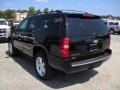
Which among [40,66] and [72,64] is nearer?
[72,64]

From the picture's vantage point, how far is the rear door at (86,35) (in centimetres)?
522

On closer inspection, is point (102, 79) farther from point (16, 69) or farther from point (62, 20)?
point (16, 69)

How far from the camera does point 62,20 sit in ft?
17.4

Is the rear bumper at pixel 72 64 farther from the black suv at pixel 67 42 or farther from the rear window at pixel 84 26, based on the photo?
the rear window at pixel 84 26

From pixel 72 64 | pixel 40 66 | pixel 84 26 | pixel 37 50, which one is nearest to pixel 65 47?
pixel 72 64

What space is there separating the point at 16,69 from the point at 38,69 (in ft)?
4.33

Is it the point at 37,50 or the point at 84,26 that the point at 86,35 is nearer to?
the point at 84,26

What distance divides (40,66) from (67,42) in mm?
1636

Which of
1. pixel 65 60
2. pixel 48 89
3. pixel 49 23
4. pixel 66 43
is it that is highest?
pixel 49 23

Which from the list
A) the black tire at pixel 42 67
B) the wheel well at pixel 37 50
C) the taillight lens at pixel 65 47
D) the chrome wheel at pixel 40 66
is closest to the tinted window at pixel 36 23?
the wheel well at pixel 37 50

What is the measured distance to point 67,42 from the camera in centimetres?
A: 507

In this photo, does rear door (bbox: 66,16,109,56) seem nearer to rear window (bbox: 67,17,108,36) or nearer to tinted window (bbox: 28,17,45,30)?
rear window (bbox: 67,17,108,36)

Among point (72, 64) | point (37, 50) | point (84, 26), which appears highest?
point (84, 26)

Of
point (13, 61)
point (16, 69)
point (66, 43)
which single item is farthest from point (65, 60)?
point (13, 61)
